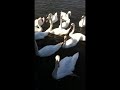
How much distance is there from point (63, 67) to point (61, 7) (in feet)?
14.9

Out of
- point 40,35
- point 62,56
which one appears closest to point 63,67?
point 62,56

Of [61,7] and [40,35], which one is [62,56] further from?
[61,7]

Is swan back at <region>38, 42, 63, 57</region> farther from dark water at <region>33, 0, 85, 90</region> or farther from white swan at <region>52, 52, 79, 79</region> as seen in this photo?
white swan at <region>52, 52, 79, 79</region>

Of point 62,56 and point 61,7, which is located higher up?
point 61,7

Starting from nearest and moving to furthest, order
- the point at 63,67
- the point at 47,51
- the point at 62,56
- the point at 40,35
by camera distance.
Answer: the point at 63,67
the point at 47,51
the point at 62,56
the point at 40,35

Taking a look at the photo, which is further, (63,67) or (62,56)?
(62,56)

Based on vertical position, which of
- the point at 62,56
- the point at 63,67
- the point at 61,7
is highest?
the point at 61,7

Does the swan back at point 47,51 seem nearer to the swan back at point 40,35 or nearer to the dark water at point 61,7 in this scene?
the swan back at point 40,35

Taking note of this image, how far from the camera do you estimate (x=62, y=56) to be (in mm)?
6398

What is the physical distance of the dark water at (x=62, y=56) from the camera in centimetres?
509

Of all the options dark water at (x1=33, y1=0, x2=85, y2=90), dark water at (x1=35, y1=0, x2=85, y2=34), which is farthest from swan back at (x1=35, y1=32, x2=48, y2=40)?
dark water at (x1=35, y1=0, x2=85, y2=34)
